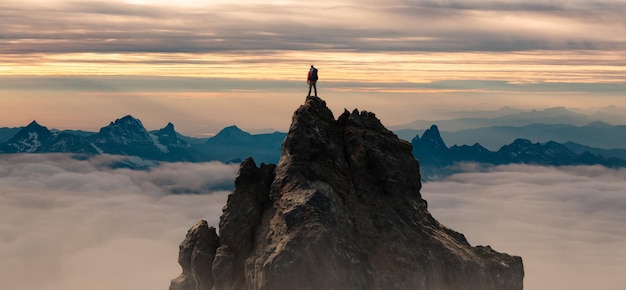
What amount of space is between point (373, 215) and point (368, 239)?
390cm

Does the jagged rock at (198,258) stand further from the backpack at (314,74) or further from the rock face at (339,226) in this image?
the backpack at (314,74)

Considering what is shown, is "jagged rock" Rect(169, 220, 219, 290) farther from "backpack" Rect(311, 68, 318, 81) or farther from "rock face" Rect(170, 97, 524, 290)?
"backpack" Rect(311, 68, 318, 81)

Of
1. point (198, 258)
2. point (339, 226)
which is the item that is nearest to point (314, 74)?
point (339, 226)

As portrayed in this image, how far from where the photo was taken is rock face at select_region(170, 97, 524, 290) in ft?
288

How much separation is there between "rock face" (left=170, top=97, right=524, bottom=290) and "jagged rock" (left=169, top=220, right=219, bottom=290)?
420mm

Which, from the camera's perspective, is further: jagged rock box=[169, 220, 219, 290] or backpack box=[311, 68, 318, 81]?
backpack box=[311, 68, 318, 81]

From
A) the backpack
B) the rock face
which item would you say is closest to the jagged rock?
the rock face

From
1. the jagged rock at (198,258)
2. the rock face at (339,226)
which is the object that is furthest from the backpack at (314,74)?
the jagged rock at (198,258)

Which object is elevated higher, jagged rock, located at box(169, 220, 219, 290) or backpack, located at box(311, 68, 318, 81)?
backpack, located at box(311, 68, 318, 81)

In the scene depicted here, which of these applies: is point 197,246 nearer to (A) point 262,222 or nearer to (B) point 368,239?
(A) point 262,222

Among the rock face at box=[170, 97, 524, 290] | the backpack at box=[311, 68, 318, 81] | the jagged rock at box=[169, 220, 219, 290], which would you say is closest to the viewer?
the rock face at box=[170, 97, 524, 290]

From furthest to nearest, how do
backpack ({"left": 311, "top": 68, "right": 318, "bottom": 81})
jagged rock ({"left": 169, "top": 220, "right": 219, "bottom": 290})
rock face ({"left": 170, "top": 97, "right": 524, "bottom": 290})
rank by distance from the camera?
backpack ({"left": 311, "top": 68, "right": 318, "bottom": 81}) → jagged rock ({"left": 169, "top": 220, "right": 219, "bottom": 290}) → rock face ({"left": 170, "top": 97, "right": 524, "bottom": 290})

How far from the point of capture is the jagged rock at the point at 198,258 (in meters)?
97.0

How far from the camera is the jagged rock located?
97000mm
